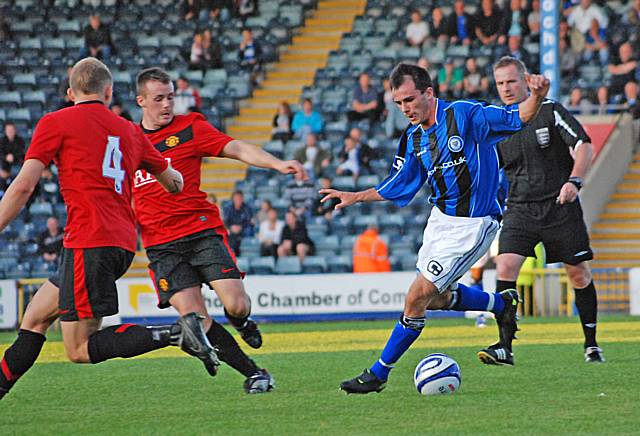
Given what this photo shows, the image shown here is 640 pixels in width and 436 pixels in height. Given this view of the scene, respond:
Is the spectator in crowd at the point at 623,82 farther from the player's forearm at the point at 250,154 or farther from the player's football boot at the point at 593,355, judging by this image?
the player's forearm at the point at 250,154

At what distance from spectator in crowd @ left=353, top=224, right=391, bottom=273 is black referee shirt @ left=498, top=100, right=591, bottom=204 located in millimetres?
9427

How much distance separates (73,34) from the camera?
87.3ft

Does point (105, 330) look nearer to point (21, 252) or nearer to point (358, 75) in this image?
point (21, 252)

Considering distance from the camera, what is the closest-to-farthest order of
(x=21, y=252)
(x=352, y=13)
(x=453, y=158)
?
(x=453, y=158) → (x=21, y=252) → (x=352, y=13)

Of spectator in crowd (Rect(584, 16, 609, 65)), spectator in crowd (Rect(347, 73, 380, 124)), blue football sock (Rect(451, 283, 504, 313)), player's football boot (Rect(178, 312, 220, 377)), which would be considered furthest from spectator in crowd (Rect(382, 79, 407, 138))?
player's football boot (Rect(178, 312, 220, 377))

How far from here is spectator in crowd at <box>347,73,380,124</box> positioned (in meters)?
22.8

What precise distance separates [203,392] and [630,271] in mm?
10989

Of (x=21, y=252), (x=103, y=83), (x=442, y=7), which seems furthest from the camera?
(x=442, y=7)

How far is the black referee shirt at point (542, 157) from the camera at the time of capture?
1019cm

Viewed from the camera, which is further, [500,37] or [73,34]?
[73,34]

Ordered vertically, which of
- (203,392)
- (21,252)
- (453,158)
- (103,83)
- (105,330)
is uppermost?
(103,83)

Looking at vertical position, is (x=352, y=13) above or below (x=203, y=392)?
above

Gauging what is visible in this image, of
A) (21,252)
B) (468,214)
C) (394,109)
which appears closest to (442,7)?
(394,109)

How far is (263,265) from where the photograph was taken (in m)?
20.4
